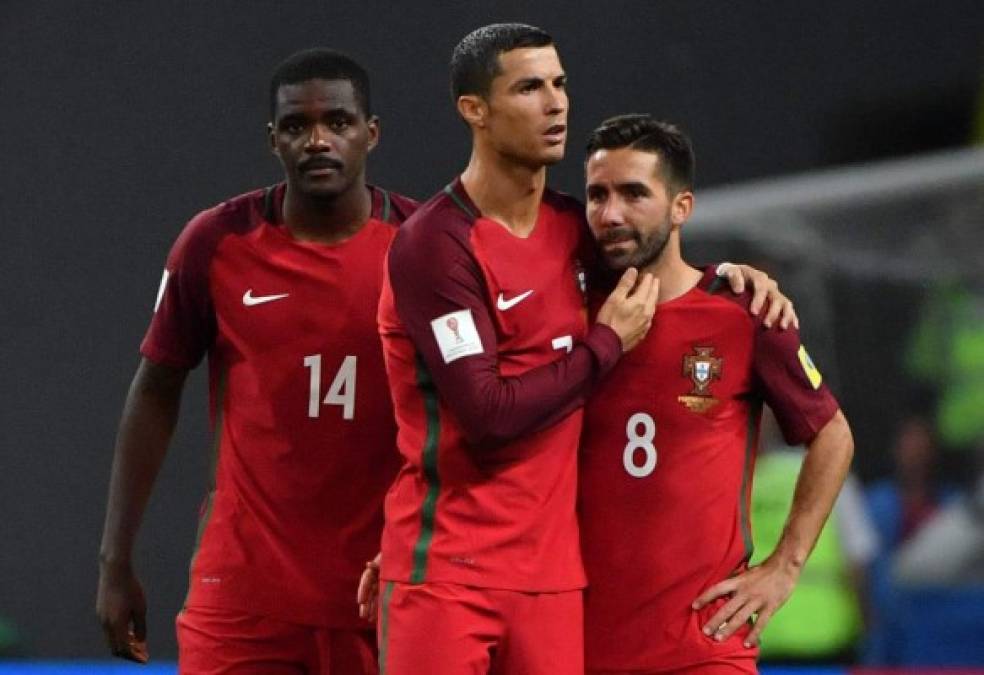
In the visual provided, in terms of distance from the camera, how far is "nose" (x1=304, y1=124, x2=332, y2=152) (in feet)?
11.3

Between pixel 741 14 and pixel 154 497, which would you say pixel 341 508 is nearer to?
pixel 154 497

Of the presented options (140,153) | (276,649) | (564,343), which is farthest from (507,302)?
(140,153)

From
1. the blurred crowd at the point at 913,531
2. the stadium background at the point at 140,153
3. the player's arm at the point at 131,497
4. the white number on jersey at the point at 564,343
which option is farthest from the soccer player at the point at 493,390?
the stadium background at the point at 140,153

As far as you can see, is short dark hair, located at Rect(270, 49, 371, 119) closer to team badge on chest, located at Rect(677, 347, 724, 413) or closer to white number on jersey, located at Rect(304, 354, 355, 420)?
white number on jersey, located at Rect(304, 354, 355, 420)

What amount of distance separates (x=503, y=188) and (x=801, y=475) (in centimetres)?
72

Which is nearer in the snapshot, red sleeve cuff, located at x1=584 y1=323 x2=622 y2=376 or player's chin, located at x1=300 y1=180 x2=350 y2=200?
red sleeve cuff, located at x1=584 y1=323 x2=622 y2=376

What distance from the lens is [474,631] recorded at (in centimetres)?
307

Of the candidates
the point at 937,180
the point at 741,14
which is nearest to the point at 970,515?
the point at 937,180

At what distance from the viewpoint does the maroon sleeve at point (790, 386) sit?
3.28 metres

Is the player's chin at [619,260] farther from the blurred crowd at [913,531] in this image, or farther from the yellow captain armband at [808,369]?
the blurred crowd at [913,531]

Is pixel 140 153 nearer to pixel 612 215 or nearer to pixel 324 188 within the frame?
pixel 324 188

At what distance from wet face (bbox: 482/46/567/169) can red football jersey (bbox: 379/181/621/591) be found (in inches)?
4.9

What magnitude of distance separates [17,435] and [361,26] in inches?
75.8

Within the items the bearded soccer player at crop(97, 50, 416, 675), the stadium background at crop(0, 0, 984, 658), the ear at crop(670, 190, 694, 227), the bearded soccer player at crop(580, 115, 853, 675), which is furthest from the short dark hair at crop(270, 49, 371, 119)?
the stadium background at crop(0, 0, 984, 658)
